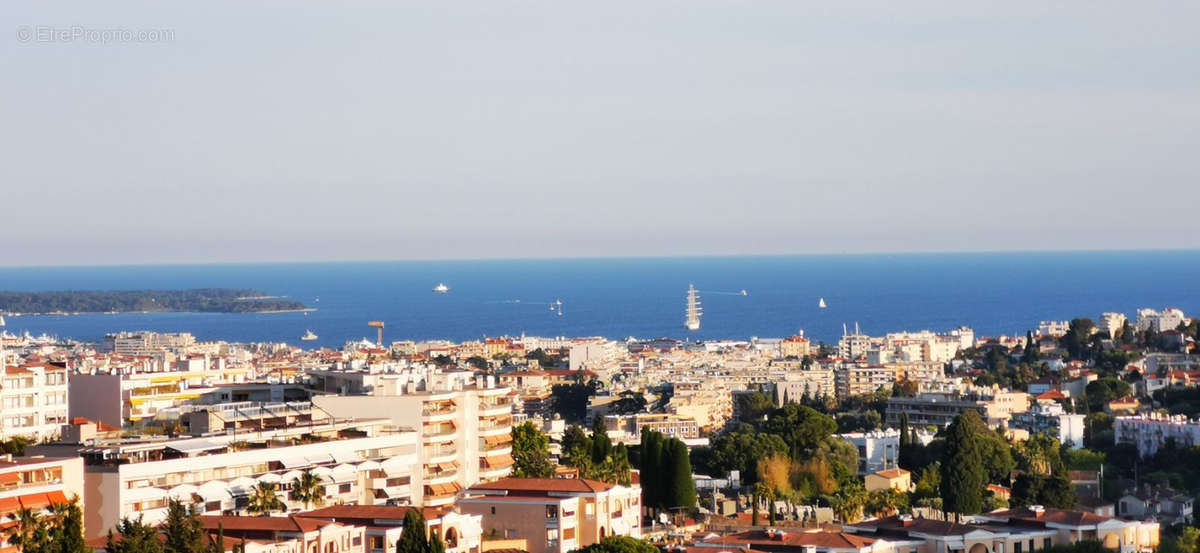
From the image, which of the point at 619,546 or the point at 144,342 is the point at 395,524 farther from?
the point at 144,342

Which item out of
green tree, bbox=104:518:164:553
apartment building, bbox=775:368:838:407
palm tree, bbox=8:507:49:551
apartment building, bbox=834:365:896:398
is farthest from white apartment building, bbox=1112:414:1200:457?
palm tree, bbox=8:507:49:551

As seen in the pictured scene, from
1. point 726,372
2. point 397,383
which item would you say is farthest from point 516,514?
point 726,372

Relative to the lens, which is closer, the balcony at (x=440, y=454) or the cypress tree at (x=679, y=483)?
the balcony at (x=440, y=454)

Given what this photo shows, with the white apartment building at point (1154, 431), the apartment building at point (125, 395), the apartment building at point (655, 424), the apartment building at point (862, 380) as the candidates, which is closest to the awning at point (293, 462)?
the apartment building at point (125, 395)

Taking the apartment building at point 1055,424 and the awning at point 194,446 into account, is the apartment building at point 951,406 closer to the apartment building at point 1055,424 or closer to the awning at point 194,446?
the apartment building at point 1055,424

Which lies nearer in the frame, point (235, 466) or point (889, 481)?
point (235, 466)

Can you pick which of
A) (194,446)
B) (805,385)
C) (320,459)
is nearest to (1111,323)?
(805,385)

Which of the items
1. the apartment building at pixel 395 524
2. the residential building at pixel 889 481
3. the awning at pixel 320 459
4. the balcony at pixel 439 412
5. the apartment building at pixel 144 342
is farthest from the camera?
the apartment building at pixel 144 342
